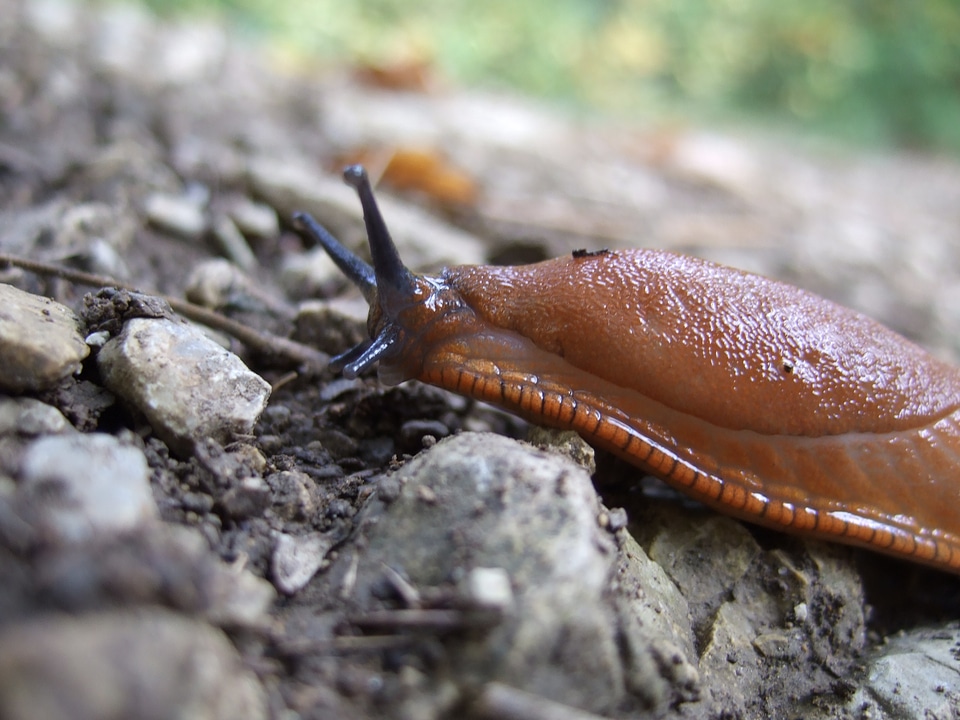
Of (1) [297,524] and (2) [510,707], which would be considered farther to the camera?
(1) [297,524]

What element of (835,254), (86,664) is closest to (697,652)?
(86,664)

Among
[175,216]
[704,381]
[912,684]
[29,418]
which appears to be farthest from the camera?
[175,216]

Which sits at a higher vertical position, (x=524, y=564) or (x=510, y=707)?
(x=524, y=564)

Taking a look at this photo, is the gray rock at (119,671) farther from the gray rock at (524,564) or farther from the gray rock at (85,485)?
the gray rock at (524,564)

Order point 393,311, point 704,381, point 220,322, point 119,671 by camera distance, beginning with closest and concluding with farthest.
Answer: point 119,671 < point 704,381 < point 393,311 < point 220,322

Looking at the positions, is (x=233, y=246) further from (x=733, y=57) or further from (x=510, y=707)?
(x=733, y=57)

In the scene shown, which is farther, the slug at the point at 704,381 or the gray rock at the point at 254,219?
the gray rock at the point at 254,219

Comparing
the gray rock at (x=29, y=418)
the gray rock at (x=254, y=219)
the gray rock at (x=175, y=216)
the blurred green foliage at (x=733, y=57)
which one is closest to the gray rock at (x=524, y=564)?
the gray rock at (x=29, y=418)


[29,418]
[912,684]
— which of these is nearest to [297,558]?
[29,418]
